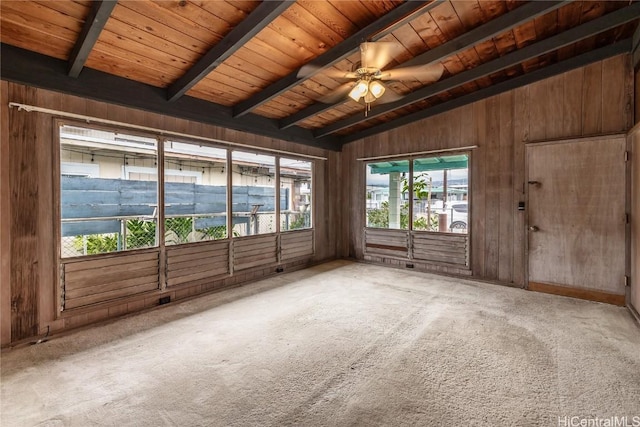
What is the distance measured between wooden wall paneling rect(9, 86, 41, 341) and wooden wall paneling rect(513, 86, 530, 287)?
5882 mm

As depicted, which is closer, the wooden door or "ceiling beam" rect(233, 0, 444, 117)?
"ceiling beam" rect(233, 0, 444, 117)

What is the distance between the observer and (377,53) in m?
2.37

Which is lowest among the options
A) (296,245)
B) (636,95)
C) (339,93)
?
(296,245)

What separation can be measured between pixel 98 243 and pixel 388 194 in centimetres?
479

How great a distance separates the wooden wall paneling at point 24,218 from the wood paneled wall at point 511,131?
5138 millimetres

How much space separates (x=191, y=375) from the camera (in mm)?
2150

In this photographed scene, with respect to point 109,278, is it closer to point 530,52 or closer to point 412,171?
point 412,171

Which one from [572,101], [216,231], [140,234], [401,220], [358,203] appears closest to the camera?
[140,234]

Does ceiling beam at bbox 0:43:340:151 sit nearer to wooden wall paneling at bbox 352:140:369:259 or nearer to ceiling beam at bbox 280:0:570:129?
wooden wall paneling at bbox 352:140:369:259

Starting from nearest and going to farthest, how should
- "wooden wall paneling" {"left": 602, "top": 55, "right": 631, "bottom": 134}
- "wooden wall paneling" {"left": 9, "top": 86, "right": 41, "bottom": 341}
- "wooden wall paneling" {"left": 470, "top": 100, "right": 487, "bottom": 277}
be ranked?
"wooden wall paneling" {"left": 9, "top": 86, "right": 41, "bottom": 341}
"wooden wall paneling" {"left": 602, "top": 55, "right": 631, "bottom": 134}
"wooden wall paneling" {"left": 470, "top": 100, "right": 487, "bottom": 277}

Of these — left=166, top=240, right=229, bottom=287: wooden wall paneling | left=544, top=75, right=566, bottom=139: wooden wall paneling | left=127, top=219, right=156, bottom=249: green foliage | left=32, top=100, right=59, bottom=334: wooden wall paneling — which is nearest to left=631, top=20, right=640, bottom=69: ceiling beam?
left=544, top=75, right=566, bottom=139: wooden wall paneling

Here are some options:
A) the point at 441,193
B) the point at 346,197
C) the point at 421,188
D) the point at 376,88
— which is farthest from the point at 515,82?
the point at 346,197

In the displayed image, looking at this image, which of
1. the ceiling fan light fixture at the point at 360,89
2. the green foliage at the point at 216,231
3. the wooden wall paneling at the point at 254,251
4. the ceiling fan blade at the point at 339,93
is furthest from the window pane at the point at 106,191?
the ceiling fan light fixture at the point at 360,89

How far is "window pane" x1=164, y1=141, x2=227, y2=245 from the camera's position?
12.7 feet
